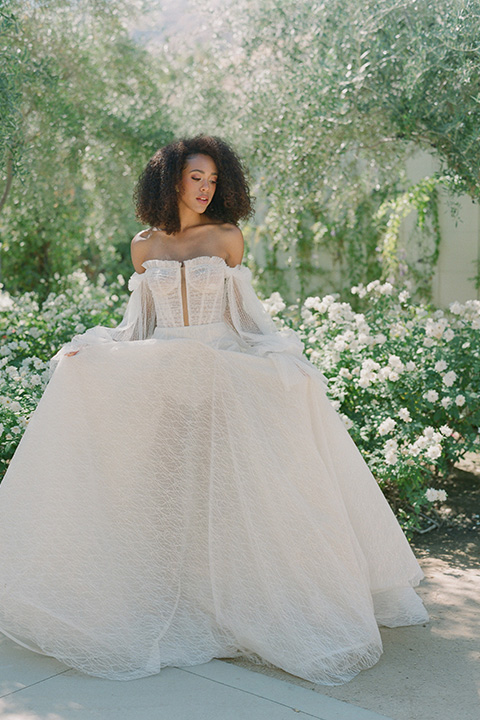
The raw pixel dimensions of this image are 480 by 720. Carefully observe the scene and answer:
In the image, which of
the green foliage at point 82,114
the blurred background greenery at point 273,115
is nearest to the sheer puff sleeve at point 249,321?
the blurred background greenery at point 273,115

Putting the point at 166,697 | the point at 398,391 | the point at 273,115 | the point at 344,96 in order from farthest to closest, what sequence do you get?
the point at 273,115 < the point at 344,96 < the point at 398,391 < the point at 166,697

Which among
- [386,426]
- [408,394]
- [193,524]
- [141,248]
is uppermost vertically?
[141,248]

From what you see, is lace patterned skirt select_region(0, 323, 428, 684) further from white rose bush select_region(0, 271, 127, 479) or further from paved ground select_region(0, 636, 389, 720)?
white rose bush select_region(0, 271, 127, 479)

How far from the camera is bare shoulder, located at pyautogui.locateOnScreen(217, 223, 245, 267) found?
365 centimetres

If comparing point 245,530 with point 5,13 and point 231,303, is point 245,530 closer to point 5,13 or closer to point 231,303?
point 231,303

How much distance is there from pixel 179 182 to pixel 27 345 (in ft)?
8.03

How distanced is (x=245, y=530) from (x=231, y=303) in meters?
1.04

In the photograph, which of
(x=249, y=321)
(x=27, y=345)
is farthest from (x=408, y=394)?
(x=27, y=345)

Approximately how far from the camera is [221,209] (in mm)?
3740

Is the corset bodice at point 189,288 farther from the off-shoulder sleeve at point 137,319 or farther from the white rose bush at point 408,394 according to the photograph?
the white rose bush at point 408,394

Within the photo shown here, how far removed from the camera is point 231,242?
3658 millimetres

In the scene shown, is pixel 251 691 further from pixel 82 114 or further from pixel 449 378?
pixel 82 114

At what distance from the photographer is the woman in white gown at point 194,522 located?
299 cm

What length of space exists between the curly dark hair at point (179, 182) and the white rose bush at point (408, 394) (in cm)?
136
